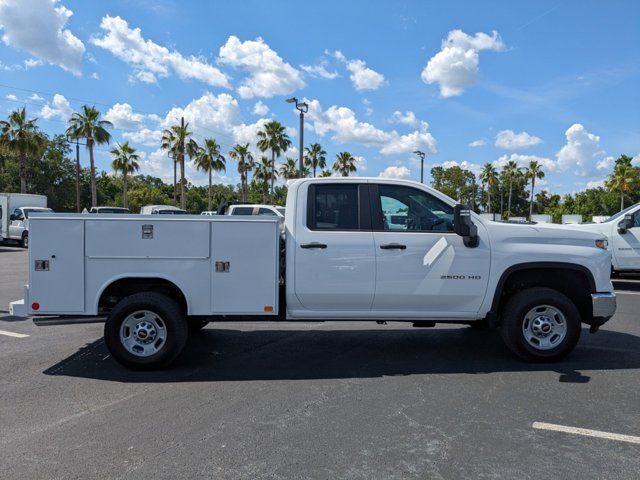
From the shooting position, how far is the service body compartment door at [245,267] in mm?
5418

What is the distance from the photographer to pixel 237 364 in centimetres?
584

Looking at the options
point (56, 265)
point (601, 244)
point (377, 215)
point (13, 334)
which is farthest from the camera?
point (13, 334)

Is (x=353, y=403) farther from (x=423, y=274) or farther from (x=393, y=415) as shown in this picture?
(x=423, y=274)

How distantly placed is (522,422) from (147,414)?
10.2ft

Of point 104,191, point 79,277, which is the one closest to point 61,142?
point 104,191

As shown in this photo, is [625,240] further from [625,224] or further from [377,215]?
[377,215]

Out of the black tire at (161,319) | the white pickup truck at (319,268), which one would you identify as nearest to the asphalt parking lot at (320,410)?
the black tire at (161,319)

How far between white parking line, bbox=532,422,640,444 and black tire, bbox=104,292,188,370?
Result: 11.5 feet

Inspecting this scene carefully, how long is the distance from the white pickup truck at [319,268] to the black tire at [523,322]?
2 centimetres

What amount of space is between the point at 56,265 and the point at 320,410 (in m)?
3.12

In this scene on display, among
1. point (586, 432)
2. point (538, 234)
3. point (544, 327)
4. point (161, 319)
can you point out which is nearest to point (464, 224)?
point (538, 234)

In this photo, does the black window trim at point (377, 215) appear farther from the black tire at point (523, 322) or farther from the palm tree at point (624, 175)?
the palm tree at point (624, 175)

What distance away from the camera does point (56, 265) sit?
17.5ft

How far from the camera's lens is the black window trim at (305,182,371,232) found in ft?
18.4
